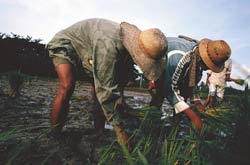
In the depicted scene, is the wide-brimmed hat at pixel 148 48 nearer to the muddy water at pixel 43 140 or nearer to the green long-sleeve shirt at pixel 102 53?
the green long-sleeve shirt at pixel 102 53

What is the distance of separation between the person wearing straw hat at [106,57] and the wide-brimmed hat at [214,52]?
66 cm

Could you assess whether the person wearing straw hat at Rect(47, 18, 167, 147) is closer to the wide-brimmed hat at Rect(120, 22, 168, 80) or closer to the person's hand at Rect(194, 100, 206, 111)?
the wide-brimmed hat at Rect(120, 22, 168, 80)

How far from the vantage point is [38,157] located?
2043mm

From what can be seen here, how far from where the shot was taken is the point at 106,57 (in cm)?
224

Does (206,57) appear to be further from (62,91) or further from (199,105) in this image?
(62,91)

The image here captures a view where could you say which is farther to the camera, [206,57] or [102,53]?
[206,57]

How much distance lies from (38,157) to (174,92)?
126 cm

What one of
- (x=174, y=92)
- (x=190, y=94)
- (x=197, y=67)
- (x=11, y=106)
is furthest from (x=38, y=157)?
(x=11, y=106)

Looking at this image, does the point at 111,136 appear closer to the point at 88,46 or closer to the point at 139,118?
the point at 139,118

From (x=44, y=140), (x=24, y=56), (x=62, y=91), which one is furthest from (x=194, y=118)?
(x=24, y=56)

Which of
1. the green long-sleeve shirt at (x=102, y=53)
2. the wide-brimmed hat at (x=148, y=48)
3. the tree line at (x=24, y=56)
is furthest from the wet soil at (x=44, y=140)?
the tree line at (x=24, y=56)

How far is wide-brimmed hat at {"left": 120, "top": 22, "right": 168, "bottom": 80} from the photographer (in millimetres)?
2168

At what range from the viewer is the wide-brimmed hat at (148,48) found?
2.17 meters

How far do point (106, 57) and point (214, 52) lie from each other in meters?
1.06
